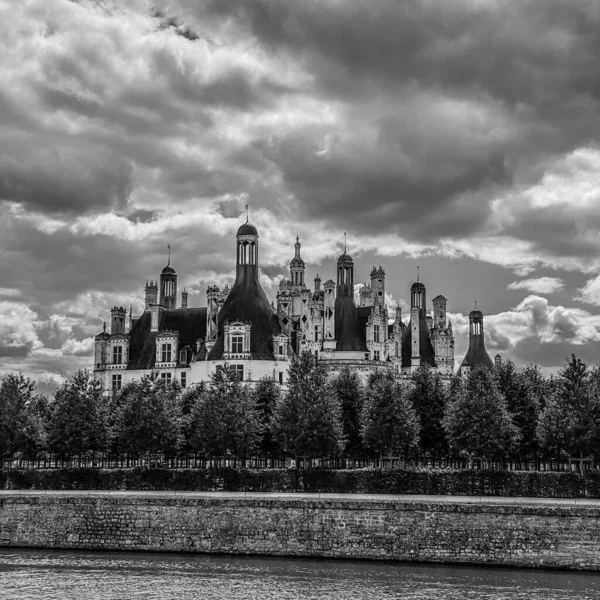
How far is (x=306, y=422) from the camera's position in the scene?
68.9 metres

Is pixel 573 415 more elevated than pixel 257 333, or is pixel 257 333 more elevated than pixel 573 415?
pixel 257 333

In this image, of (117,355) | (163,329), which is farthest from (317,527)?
(117,355)

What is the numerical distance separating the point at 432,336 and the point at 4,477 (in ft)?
239

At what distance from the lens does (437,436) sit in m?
80.6

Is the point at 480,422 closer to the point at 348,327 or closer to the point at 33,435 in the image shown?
the point at 33,435

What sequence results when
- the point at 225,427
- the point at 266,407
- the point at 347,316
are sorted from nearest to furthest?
the point at 225,427, the point at 266,407, the point at 347,316

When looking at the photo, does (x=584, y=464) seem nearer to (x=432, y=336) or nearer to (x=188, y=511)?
(x=188, y=511)

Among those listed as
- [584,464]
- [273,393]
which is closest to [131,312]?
[273,393]

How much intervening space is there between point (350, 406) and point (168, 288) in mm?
45761

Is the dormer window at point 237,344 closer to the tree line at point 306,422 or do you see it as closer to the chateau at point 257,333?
the chateau at point 257,333

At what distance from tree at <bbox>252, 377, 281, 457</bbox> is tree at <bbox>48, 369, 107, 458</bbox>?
1235cm

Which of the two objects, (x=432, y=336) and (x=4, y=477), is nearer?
(x=4, y=477)

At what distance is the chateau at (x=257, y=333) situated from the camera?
100250mm

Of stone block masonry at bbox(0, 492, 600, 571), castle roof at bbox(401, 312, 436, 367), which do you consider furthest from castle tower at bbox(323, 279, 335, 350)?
stone block masonry at bbox(0, 492, 600, 571)
